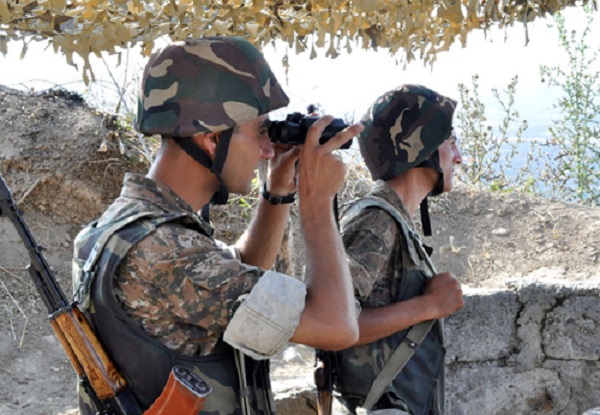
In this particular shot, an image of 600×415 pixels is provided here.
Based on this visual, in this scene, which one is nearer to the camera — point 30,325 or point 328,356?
point 328,356

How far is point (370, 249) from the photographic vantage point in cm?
241

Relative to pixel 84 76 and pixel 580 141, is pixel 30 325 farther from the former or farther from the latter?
pixel 580 141

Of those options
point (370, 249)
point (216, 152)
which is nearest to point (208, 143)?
point (216, 152)

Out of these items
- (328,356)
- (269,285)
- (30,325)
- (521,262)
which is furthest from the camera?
(521,262)

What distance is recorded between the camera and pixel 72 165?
225 inches

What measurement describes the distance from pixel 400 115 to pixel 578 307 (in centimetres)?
183

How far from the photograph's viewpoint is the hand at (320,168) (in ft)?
6.13

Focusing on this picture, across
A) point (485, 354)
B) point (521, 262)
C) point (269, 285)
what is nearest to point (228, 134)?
point (269, 285)

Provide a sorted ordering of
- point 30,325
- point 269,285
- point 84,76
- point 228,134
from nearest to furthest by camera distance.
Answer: point 269,285 < point 228,134 < point 84,76 < point 30,325

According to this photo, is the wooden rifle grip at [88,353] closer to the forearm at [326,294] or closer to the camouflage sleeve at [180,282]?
the camouflage sleeve at [180,282]

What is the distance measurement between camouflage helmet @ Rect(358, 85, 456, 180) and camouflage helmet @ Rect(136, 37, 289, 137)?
2.53 ft

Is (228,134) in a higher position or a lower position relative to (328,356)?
higher

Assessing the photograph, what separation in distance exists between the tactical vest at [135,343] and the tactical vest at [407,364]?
701 millimetres

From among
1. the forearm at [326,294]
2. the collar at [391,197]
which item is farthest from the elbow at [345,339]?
the collar at [391,197]
